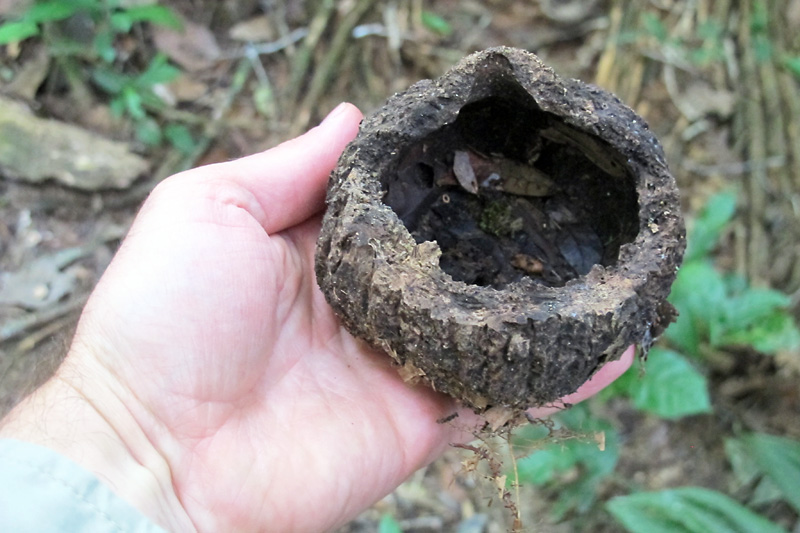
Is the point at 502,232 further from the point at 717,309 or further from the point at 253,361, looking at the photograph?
the point at 717,309

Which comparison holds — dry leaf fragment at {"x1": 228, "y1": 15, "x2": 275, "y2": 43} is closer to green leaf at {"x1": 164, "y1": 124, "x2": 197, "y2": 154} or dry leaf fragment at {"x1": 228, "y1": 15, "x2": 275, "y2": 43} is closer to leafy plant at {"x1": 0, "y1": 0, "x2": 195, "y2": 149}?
leafy plant at {"x1": 0, "y1": 0, "x2": 195, "y2": 149}

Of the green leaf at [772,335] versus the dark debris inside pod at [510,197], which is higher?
the dark debris inside pod at [510,197]

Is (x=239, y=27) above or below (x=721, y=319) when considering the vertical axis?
above

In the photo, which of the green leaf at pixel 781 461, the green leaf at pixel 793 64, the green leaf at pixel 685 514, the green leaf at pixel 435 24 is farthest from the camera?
the green leaf at pixel 435 24

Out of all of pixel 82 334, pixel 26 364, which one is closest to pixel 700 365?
pixel 82 334

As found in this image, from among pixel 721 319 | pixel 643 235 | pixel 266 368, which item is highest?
pixel 643 235

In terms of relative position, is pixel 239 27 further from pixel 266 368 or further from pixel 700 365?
pixel 700 365

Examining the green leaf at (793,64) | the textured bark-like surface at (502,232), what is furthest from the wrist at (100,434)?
the green leaf at (793,64)

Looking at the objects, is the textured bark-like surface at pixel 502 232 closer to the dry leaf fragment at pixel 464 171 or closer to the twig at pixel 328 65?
the dry leaf fragment at pixel 464 171
